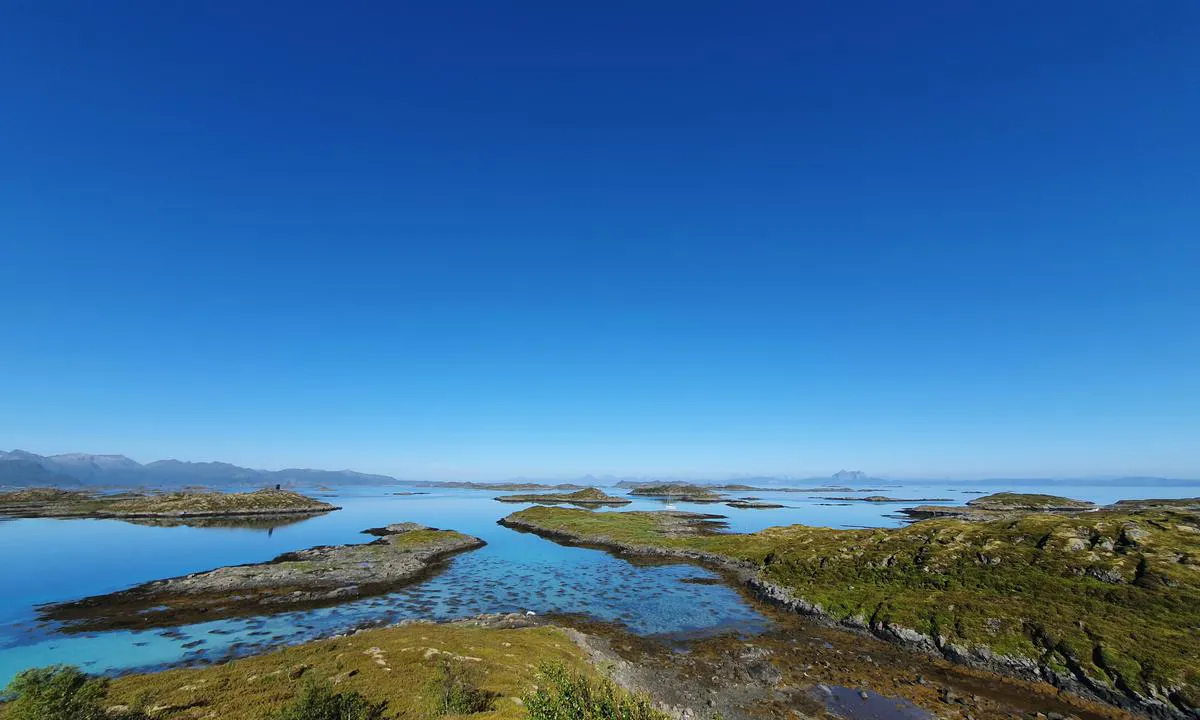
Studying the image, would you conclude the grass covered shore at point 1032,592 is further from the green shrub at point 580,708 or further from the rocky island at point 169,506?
the rocky island at point 169,506

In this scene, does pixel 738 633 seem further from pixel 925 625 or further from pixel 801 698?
pixel 925 625

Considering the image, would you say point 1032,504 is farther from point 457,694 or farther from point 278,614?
point 278,614

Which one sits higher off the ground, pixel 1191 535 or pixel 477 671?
pixel 1191 535

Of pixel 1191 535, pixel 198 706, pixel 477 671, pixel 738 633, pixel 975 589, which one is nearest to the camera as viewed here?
pixel 198 706

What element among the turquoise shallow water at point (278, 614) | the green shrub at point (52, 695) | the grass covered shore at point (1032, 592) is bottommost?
the turquoise shallow water at point (278, 614)

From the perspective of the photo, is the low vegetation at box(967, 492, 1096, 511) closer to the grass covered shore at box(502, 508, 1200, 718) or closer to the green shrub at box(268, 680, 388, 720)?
the grass covered shore at box(502, 508, 1200, 718)

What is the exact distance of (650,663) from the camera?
38625 millimetres

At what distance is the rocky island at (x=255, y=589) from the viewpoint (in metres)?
48.2

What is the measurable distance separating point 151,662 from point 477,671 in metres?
27.4

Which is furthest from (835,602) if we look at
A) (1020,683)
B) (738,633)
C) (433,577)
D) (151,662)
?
(151,662)

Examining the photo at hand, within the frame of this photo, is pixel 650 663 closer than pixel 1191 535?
Yes

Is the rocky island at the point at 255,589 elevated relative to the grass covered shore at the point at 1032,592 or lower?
lower

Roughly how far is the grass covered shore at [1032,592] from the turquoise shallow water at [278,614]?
11610 mm

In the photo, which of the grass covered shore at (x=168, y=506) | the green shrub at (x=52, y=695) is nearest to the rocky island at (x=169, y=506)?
the grass covered shore at (x=168, y=506)
